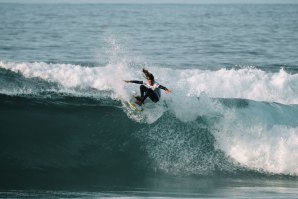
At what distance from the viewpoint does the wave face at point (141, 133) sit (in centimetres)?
1578

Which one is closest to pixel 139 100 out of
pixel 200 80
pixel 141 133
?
pixel 141 133

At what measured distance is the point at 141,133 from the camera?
16.9 m

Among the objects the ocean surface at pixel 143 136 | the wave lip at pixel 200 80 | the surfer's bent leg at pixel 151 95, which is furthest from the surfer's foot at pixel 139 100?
the wave lip at pixel 200 80

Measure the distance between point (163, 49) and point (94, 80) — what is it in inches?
517

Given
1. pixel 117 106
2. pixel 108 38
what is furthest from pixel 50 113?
pixel 108 38

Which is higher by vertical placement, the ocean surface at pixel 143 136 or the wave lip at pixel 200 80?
the wave lip at pixel 200 80

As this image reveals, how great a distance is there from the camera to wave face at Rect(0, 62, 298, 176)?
51.8ft

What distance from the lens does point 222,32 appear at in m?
47.0

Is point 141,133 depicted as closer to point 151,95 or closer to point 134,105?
point 134,105

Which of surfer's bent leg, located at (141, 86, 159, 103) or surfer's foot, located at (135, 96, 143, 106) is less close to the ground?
surfer's bent leg, located at (141, 86, 159, 103)

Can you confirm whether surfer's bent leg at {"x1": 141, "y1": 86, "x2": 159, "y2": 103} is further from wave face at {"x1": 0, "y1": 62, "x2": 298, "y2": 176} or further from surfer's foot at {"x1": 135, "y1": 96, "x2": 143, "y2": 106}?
wave face at {"x1": 0, "y1": 62, "x2": 298, "y2": 176}

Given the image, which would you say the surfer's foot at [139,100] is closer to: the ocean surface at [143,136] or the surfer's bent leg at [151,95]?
the surfer's bent leg at [151,95]

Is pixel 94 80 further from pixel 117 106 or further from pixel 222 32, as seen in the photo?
pixel 222 32

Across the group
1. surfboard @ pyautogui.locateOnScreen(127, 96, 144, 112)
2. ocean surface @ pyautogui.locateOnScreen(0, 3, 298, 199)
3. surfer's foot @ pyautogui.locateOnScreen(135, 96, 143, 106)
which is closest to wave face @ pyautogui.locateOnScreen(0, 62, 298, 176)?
ocean surface @ pyautogui.locateOnScreen(0, 3, 298, 199)
